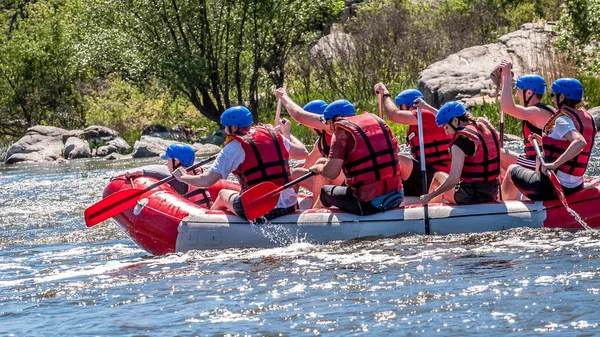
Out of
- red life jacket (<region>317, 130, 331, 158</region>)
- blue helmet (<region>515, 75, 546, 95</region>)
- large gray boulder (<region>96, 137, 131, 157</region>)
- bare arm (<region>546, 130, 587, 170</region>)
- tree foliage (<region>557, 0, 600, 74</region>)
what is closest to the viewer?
bare arm (<region>546, 130, 587, 170</region>)

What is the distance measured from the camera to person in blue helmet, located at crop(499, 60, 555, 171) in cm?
755

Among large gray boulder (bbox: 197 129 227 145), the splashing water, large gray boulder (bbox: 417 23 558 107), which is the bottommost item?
the splashing water

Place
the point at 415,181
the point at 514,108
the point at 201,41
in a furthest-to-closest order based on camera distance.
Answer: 1. the point at 201,41
2. the point at 415,181
3. the point at 514,108

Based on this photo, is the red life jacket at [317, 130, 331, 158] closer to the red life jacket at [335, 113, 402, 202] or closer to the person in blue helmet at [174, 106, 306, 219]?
the person in blue helmet at [174, 106, 306, 219]

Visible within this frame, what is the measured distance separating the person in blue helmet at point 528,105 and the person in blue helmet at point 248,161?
1.77 metres

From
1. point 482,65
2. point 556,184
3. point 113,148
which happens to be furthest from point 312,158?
point 113,148

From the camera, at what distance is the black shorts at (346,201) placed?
760cm

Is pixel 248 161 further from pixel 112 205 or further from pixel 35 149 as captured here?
pixel 35 149

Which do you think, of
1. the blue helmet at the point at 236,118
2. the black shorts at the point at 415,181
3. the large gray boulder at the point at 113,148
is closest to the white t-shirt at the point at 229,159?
the blue helmet at the point at 236,118

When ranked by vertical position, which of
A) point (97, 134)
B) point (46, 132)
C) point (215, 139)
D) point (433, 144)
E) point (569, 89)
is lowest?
point (433, 144)

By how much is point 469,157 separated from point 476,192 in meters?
0.29

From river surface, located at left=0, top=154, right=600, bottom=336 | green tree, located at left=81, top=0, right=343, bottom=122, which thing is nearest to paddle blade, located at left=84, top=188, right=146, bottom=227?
river surface, located at left=0, top=154, right=600, bottom=336

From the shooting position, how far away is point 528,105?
308 inches

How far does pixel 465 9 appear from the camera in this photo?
27.8 meters
